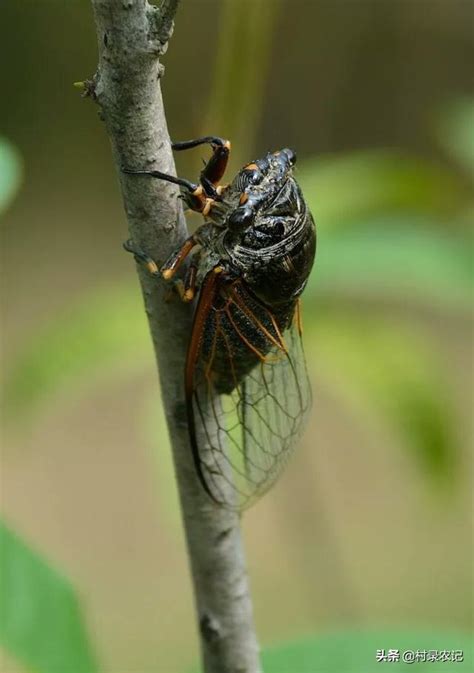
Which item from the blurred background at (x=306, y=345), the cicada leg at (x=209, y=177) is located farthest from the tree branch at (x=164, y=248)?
the cicada leg at (x=209, y=177)

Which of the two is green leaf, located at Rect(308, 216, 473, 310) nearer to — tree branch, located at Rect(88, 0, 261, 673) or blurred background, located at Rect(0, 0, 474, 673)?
blurred background, located at Rect(0, 0, 474, 673)

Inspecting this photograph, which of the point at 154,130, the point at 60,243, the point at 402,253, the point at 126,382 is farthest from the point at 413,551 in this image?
the point at 154,130

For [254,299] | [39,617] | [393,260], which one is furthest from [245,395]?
[393,260]

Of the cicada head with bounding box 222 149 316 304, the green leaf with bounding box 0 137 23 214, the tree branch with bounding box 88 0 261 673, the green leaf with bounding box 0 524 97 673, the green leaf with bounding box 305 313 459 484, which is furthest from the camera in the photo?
the green leaf with bounding box 305 313 459 484

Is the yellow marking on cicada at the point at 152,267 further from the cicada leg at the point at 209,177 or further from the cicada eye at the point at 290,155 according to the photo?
the cicada eye at the point at 290,155

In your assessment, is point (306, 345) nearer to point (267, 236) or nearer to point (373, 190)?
point (373, 190)

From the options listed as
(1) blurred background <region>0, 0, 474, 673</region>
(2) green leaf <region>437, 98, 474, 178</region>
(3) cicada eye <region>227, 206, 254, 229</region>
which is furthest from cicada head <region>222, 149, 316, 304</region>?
(2) green leaf <region>437, 98, 474, 178</region>
